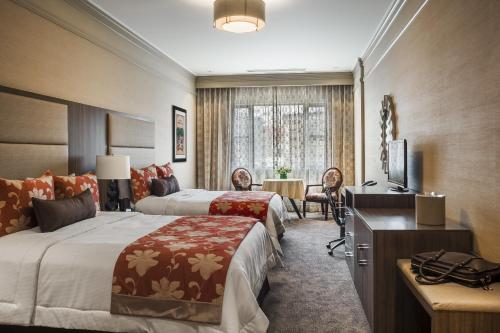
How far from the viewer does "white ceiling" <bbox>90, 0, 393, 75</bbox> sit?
13.1ft

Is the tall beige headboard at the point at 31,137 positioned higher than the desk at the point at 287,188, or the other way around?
the tall beige headboard at the point at 31,137

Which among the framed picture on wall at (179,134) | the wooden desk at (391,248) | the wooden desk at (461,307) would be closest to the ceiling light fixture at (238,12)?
the wooden desk at (391,248)

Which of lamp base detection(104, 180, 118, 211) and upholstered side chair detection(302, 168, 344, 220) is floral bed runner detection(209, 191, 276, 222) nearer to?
lamp base detection(104, 180, 118, 211)

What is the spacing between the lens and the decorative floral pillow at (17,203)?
252 cm

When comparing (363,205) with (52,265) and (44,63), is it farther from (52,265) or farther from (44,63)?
(44,63)

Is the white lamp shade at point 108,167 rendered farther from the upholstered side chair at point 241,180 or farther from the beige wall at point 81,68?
the upholstered side chair at point 241,180

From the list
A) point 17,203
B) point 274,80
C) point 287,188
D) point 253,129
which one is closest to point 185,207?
point 17,203

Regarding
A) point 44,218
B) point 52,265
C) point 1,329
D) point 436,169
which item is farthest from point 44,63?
point 436,169

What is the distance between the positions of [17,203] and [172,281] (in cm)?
133

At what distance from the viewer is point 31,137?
3.08m

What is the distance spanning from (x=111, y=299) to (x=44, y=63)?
7.52ft

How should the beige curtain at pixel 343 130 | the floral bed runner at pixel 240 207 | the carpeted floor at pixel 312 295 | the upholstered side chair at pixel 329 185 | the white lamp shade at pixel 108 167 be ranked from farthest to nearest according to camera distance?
the beige curtain at pixel 343 130 → the upholstered side chair at pixel 329 185 → the floral bed runner at pixel 240 207 → the white lamp shade at pixel 108 167 → the carpeted floor at pixel 312 295

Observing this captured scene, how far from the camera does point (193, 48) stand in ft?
18.2

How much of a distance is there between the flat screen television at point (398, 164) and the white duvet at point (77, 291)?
168cm
